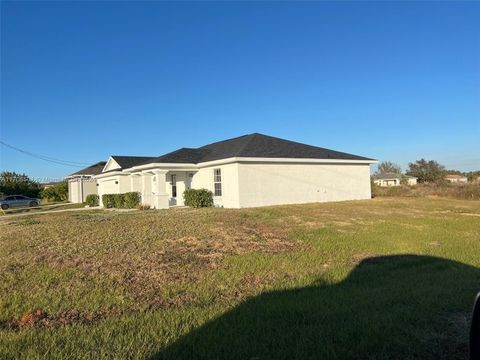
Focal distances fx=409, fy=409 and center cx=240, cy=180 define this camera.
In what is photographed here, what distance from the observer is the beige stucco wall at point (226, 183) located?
2283 cm

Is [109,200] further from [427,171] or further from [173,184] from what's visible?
[427,171]

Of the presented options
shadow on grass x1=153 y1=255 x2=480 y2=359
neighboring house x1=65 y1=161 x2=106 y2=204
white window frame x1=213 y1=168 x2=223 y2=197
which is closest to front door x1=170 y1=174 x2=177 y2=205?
white window frame x1=213 y1=168 x2=223 y2=197

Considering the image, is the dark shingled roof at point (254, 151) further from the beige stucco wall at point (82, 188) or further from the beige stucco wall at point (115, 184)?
the beige stucco wall at point (82, 188)

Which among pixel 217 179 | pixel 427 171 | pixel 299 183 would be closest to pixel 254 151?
pixel 217 179

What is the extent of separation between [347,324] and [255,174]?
743 inches

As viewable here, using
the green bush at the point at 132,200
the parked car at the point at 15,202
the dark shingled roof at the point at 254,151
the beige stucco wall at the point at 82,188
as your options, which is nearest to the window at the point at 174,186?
the dark shingled roof at the point at 254,151

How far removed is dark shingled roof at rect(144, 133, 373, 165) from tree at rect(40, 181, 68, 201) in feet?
98.0

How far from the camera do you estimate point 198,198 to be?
918 inches

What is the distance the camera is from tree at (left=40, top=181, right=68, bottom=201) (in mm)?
51906

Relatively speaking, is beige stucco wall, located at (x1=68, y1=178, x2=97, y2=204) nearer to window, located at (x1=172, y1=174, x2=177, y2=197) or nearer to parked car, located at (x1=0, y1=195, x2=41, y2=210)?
parked car, located at (x1=0, y1=195, x2=41, y2=210)

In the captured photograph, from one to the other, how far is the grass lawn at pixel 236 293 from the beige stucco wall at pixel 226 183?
10223mm

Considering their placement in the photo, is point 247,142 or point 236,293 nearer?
point 236,293

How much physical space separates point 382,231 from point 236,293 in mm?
7843

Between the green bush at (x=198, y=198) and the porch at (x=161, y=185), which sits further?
the porch at (x=161, y=185)
